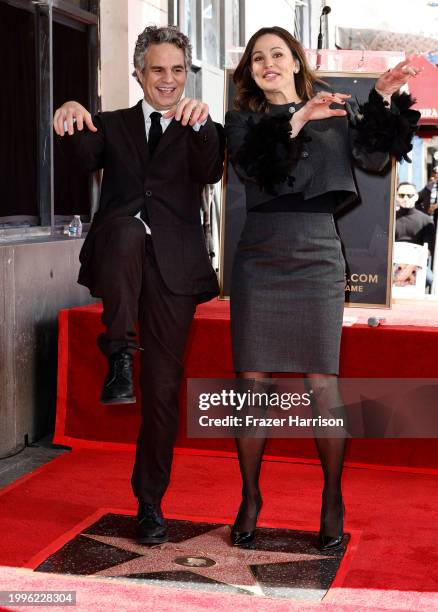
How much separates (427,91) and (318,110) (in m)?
6.47

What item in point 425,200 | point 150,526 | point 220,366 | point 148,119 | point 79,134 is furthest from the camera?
point 425,200

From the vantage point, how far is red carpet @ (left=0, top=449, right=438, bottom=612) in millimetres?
2559

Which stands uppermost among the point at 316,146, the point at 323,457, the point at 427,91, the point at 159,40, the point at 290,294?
the point at 427,91

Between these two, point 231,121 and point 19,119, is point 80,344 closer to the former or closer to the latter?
point 19,119

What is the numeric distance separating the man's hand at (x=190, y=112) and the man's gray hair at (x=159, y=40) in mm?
189

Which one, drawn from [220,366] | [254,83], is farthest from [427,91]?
[254,83]

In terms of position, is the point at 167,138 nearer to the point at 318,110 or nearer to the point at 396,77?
the point at 318,110

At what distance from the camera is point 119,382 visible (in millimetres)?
2682

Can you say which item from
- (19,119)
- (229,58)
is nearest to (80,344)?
(19,119)

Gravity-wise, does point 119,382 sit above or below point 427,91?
below

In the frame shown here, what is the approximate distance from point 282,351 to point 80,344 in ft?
5.41

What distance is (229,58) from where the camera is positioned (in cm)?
443

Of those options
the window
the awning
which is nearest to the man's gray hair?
the window

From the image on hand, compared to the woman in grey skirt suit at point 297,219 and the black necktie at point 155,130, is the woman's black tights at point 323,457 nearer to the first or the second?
the woman in grey skirt suit at point 297,219
